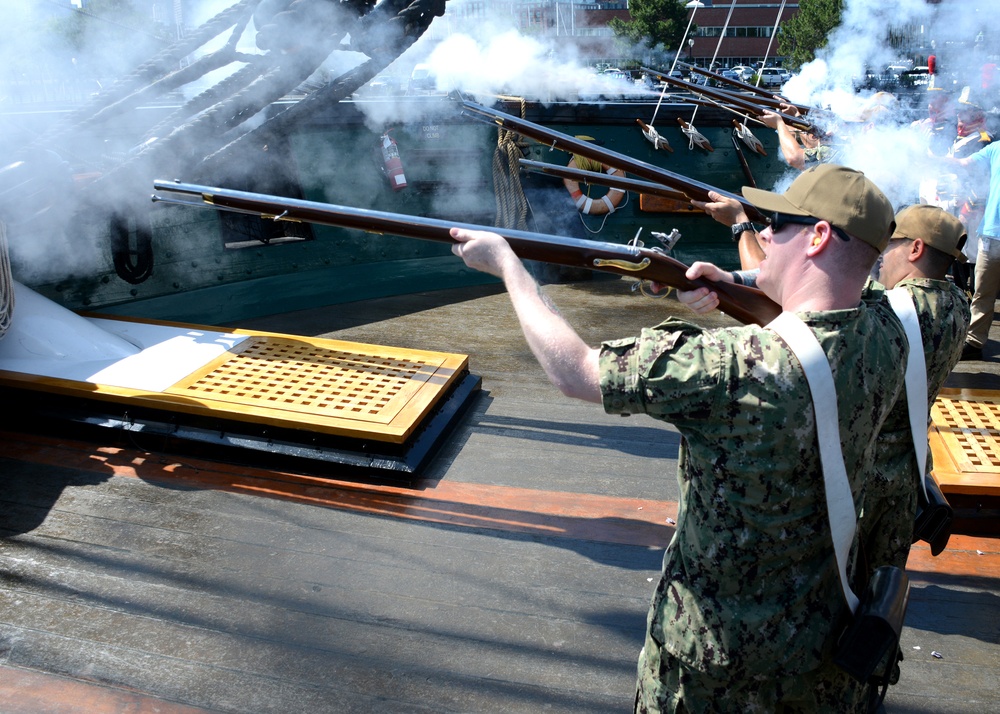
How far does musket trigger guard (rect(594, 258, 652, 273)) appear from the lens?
110 inches

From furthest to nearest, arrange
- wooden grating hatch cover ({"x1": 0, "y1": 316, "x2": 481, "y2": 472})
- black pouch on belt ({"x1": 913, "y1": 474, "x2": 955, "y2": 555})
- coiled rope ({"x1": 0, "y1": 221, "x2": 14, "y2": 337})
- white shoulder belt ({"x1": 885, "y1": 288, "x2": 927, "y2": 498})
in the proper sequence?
coiled rope ({"x1": 0, "y1": 221, "x2": 14, "y2": 337}) < wooden grating hatch cover ({"x1": 0, "y1": 316, "x2": 481, "y2": 472}) < black pouch on belt ({"x1": 913, "y1": 474, "x2": 955, "y2": 555}) < white shoulder belt ({"x1": 885, "y1": 288, "x2": 927, "y2": 498})

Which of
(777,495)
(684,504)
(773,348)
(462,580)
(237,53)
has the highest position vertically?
(237,53)

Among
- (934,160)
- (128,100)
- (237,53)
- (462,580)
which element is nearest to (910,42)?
(934,160)

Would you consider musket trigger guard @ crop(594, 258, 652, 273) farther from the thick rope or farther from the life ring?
the life ring

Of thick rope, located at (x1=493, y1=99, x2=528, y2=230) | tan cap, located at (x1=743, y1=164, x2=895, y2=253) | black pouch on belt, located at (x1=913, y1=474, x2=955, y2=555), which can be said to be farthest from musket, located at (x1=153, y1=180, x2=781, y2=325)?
thick rope, located at (x1=493, y1=99, x2=528, y2=230)

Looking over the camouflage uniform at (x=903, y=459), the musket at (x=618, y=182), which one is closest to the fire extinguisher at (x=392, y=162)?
the musket at (x=618, y=182)

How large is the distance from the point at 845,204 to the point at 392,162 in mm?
6508

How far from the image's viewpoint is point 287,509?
3.78 meters

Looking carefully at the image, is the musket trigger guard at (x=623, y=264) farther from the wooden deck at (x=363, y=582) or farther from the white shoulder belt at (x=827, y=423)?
the wooden deck at (x=363, y=582)

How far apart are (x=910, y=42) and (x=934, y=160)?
6.17m

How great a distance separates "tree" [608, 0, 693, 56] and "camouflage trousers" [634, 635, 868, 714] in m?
33.8

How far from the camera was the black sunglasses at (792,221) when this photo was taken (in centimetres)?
168

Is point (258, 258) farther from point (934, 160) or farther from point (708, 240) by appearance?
point (934, 160)

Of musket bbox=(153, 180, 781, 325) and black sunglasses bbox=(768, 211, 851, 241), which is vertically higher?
black sunglasses bbox=(768, 211, 851, 241)
